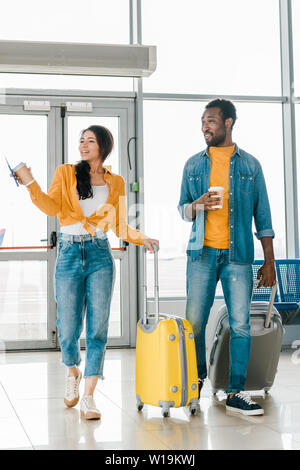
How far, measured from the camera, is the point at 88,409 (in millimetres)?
2986

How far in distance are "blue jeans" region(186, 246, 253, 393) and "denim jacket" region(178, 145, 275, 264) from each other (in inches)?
2.2

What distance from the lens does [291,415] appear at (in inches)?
120

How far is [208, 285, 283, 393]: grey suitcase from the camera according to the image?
3504mm

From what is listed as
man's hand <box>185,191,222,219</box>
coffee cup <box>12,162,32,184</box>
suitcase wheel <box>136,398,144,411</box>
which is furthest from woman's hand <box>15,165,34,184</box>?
suitcase wheel <box>136,398,144,411</box>

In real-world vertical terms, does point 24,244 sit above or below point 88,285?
above

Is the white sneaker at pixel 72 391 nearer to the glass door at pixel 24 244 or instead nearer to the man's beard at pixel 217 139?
the man's beard at pixel 217 139

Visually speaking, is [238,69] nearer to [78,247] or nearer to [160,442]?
[78,247]

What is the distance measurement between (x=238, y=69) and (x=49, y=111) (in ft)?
6.27

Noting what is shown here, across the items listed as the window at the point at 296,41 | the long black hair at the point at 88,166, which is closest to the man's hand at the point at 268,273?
the long black hair at the point at 88,166

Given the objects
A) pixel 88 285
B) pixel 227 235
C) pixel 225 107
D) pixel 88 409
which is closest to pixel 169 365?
pixel 88 409

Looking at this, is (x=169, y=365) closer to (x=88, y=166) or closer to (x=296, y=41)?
(x=88, y=166)

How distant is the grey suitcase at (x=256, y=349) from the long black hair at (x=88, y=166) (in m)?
1.02

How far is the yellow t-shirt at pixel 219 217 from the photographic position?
3195 mm

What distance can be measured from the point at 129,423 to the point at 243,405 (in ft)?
1.87
